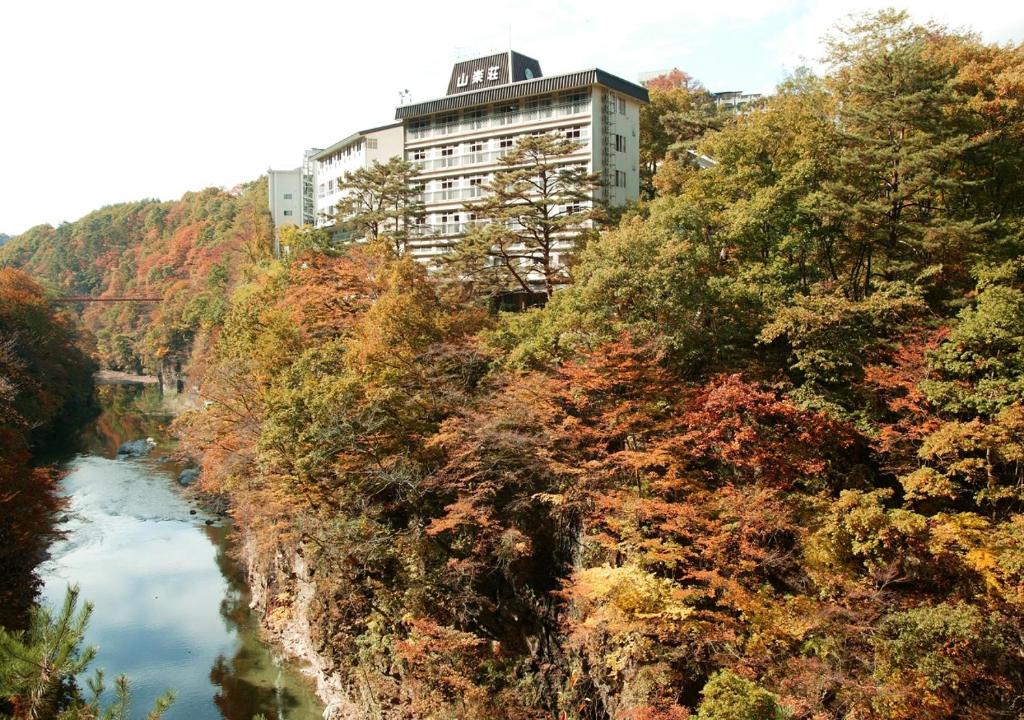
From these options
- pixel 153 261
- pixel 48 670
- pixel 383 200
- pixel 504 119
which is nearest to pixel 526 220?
pixel 504 119

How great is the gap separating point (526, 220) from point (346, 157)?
22320mm

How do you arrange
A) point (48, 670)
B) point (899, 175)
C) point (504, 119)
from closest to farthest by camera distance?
point (48, 670) < point (899, 175) < point (504, 119)

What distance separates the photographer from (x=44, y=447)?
4625 cm

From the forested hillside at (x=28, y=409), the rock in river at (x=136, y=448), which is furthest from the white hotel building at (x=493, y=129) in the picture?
the rock in river at (x=136, y=448)

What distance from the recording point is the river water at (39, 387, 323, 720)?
2113 centimetres

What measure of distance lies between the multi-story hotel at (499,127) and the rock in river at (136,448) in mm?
24993

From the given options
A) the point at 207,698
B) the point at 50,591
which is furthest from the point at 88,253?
the point at 207,698

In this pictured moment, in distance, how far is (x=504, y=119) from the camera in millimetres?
33688

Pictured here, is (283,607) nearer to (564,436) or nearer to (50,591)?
(50,591)

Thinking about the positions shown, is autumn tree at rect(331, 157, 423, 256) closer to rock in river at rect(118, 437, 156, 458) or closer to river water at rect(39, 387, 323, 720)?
river water at rect(39, 387, 323, 720)

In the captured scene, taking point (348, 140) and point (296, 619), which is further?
point (348, 140)

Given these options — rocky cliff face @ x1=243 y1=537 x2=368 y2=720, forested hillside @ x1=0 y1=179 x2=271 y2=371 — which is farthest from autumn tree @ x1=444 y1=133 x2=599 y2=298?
forested hillside @ x1=0 y1=179 x2=271 y2=371

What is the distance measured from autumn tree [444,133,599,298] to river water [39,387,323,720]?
14.8 meters

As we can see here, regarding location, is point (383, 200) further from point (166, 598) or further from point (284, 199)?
point (284, 199)
